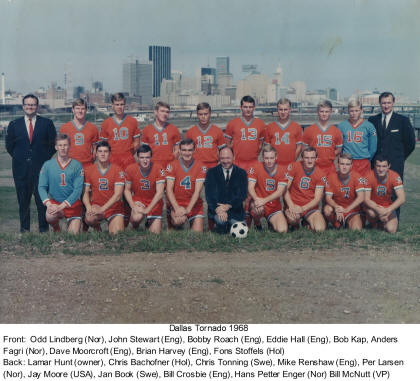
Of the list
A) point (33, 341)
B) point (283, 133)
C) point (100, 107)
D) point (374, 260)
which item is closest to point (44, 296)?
point (33, 341)

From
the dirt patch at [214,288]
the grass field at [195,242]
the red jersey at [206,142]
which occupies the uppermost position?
the red jersey at [206,142]

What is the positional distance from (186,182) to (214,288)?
257 centimetres

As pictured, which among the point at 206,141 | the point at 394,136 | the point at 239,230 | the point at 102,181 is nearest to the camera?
the point at 239,230

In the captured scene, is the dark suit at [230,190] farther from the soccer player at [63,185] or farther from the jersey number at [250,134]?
the soccer player at [63,185]

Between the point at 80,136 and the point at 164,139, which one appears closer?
the point at 80,136

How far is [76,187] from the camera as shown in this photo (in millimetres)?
7211

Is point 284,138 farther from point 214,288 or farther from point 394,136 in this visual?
point 214,288

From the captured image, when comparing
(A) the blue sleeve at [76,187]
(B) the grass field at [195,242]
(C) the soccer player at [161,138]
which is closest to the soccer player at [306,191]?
(B) the grass field at [195,242]

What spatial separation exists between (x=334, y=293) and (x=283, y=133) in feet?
11.2

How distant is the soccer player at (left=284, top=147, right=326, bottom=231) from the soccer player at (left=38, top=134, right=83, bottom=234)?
3.06 metres

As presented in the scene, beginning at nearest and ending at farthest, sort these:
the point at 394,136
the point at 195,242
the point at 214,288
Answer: the point at 214,288 < the point at 195,242 < the point at 394,136

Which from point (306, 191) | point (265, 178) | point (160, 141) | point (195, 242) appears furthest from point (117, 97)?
point (306, 191)

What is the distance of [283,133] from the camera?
7961 millimetres

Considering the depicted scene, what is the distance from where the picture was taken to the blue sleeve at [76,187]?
7.19 meters
